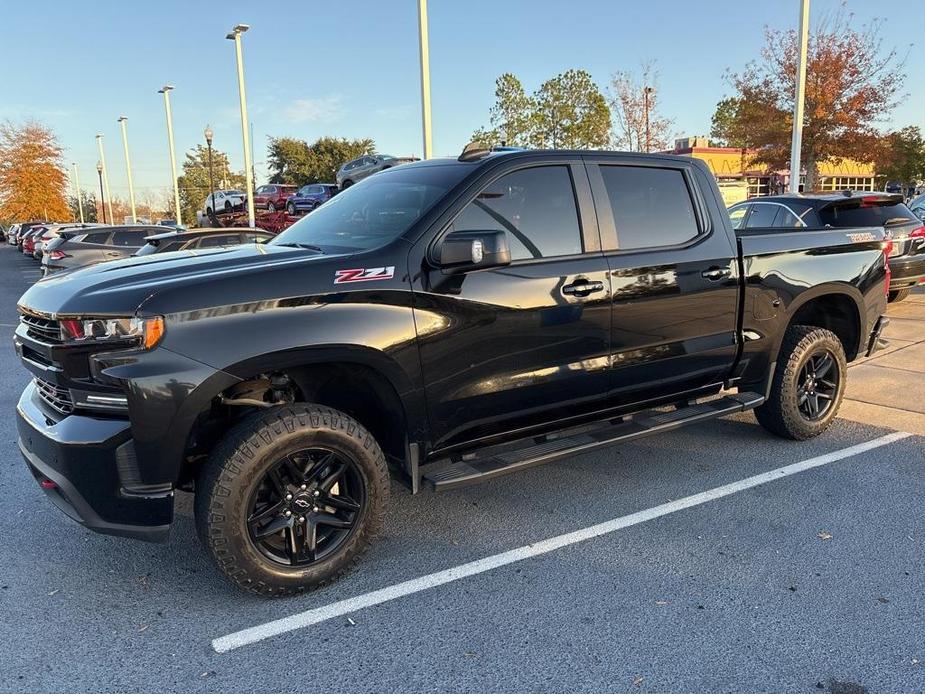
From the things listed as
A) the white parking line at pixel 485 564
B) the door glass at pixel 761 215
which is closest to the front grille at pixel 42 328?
the white parking line at pixel 485 564

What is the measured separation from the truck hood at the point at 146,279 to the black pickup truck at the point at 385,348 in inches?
0.6

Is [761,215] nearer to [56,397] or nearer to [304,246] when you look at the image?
[304,246]

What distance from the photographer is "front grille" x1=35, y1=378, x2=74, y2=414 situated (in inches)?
116

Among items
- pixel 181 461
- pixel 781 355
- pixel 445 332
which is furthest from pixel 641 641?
pixel 781 355

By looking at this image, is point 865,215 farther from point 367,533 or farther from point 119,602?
point 119,602

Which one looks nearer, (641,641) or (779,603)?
(641,641)

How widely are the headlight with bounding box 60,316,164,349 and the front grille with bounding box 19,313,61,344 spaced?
0.09 metres

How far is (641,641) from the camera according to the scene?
2.83 metres

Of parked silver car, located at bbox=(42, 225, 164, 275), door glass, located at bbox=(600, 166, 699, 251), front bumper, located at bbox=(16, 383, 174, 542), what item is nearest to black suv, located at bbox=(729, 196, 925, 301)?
door glass, located at bbox=(600, 166, 699, 251)

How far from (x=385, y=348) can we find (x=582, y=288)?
3.90 feet

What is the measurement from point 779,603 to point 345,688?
1899 mm

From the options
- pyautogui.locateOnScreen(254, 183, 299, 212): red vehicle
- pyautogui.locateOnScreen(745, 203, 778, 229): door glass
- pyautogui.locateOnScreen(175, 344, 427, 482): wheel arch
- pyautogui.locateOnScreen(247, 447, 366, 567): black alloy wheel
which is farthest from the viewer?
pyautogui.locateOnScreen(254, 183, 299, 212): red vehicle

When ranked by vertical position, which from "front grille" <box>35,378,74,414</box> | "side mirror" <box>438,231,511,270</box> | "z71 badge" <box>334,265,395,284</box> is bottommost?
"front grille" <box>35,378,74,414</box>

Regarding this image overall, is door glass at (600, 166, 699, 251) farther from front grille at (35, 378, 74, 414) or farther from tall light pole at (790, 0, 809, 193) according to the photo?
tall light pole at (790, 0, 809, 193)
